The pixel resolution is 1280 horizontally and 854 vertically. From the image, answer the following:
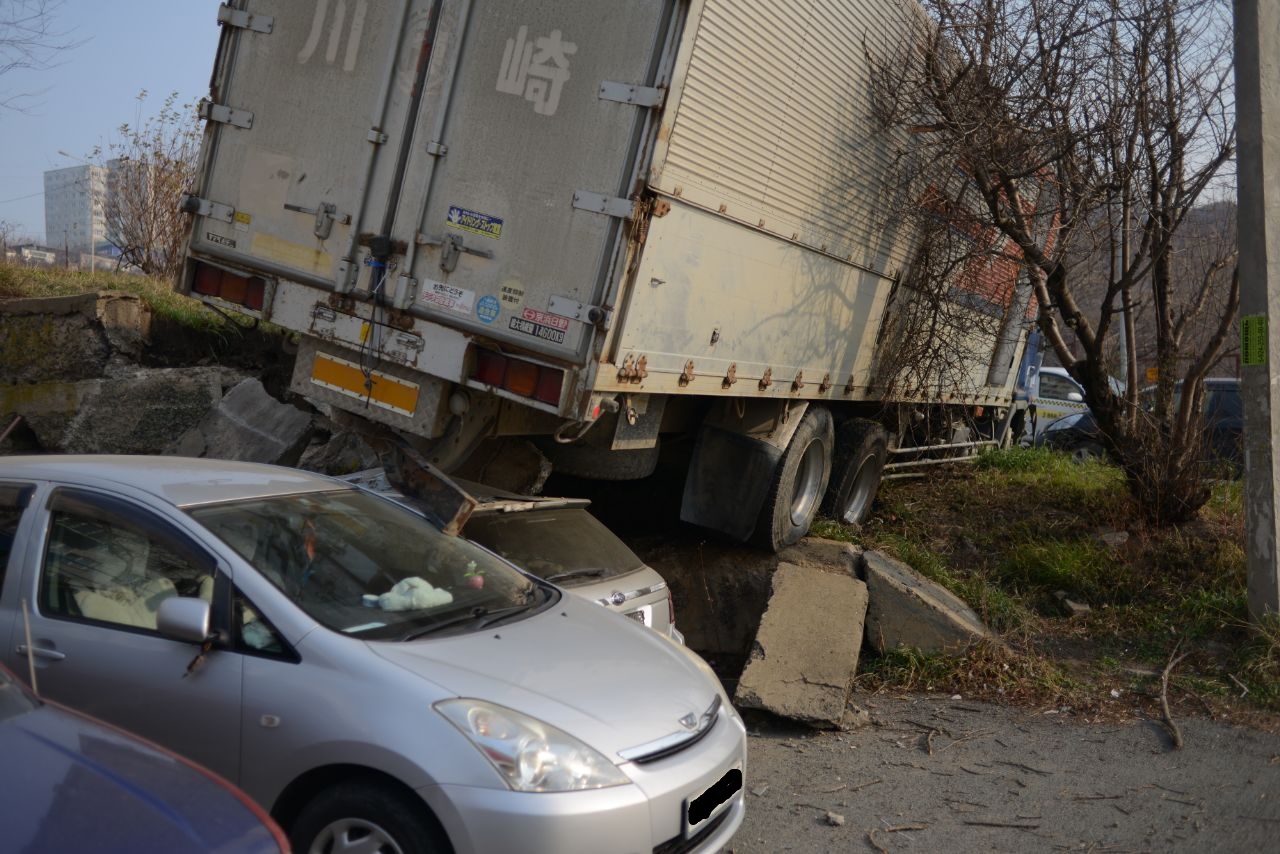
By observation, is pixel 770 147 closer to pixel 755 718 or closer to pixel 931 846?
pixel 755 718

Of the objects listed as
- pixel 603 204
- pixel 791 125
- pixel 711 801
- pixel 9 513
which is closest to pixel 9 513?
pixel 9 513

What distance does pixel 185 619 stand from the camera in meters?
3.24

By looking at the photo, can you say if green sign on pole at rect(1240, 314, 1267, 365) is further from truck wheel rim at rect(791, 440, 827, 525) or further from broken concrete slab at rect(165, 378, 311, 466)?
broken concrete slab at rect(165, 378, 311, 466)

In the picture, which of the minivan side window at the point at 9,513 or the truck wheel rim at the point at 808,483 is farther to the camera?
the truck wheel rim at the point at 808,483

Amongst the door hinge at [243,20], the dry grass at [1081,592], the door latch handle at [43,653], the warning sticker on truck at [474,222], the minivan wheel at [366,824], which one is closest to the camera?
the minivan wheel at [366,824]

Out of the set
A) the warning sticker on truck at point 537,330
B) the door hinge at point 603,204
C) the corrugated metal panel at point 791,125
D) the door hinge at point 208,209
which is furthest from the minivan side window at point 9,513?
the corrugated metal panel at point 791,125

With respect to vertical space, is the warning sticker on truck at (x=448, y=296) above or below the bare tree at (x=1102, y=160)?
below

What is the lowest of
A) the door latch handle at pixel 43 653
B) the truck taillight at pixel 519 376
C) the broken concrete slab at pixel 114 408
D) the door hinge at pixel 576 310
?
the broken concrete slab at pixel 114 408

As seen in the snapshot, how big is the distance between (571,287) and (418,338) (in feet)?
2.93

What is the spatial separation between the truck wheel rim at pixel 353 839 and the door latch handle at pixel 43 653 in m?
1.11

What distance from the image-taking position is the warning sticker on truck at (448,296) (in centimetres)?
563

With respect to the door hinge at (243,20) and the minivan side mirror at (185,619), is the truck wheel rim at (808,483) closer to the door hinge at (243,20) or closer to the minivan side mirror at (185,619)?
the door hinge at (243,20)

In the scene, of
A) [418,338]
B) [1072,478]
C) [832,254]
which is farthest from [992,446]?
[418,338]

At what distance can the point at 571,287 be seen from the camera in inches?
214
